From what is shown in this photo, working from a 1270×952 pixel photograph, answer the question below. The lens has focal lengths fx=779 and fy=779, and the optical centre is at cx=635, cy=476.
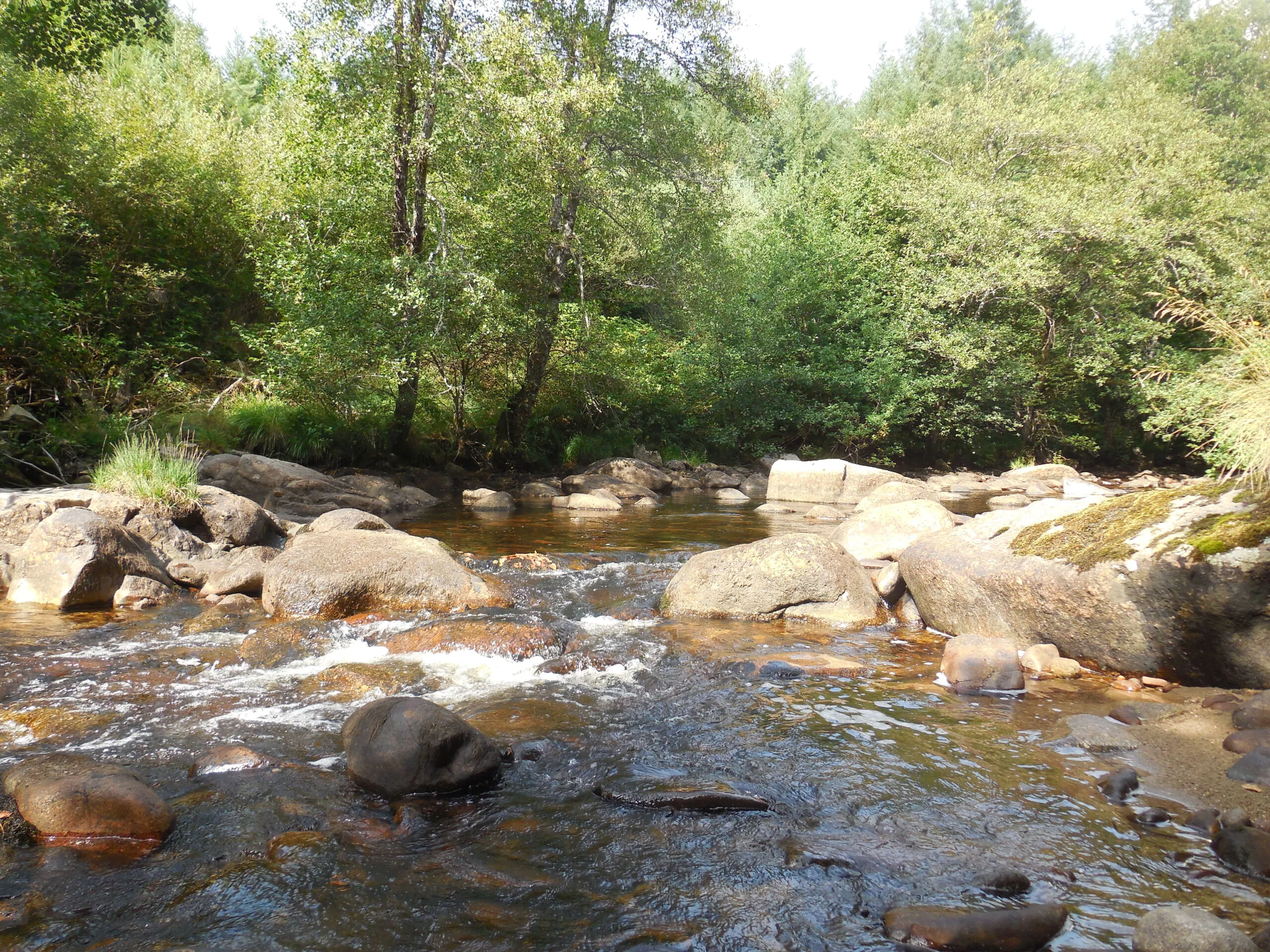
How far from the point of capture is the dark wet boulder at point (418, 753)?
3.93m

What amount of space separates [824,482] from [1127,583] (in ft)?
39.6

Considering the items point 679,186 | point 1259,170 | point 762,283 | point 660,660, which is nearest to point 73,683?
point 660,660

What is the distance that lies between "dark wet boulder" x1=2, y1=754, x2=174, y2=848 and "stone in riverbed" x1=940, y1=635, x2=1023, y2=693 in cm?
483

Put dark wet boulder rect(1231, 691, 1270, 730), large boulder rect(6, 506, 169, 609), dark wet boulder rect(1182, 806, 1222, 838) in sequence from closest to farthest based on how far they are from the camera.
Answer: dark wet boulder rect(1182, 806, 1222, 838), dark wet boulder rect(1231, 691, 1270, 730), large boulder rect(6, 506, 169, 609)

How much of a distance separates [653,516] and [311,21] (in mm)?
10174

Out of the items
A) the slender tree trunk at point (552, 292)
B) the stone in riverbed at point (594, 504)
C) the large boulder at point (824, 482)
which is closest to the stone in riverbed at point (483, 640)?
the stone in riverbed at point (594, 504)

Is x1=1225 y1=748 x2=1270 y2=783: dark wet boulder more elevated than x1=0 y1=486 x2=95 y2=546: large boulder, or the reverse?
x1=1225 y1=748 x2=1270 y2=783: dark wet boulder

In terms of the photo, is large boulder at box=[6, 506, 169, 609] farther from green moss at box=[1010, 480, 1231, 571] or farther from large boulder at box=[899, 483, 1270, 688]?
green moss at box=[1010, 480, 1231, 571]

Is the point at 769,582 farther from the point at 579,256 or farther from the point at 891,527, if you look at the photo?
the point at 579,256

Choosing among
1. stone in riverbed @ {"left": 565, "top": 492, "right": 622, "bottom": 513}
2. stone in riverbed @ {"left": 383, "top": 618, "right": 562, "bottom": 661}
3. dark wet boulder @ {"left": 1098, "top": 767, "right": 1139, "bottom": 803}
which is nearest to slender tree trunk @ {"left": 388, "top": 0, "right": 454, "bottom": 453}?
stone in riverbed @ {"left": 565, "top": 492, "right": 622, "bottom": 513}

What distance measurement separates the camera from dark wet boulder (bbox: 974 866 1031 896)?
3000 mm

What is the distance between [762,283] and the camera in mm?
24203

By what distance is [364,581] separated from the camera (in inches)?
285

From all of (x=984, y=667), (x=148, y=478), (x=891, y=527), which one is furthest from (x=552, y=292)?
(x=984, y=667)
